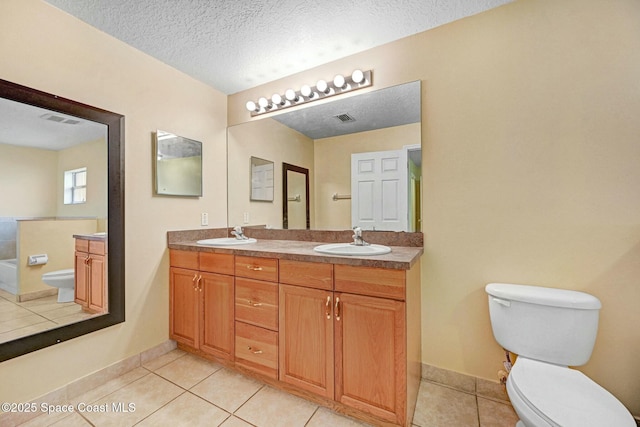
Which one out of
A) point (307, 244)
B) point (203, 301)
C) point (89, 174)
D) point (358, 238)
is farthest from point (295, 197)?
point (89, 174)

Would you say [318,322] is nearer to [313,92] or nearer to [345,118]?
[345,118]

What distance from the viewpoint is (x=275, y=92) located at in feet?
7.67

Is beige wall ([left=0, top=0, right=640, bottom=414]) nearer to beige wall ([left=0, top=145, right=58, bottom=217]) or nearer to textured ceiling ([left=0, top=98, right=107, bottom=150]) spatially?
textured ceiling ([left=0, top=98, right=107, bottom=150])

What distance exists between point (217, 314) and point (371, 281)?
3.80 ft

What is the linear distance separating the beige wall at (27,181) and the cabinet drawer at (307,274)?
1374 mm

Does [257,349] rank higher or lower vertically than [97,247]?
lower

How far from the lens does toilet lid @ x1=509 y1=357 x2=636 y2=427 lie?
34.1 inches

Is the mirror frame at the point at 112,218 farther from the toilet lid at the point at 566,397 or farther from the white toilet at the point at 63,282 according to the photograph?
the toilet lid at the point at 566,397

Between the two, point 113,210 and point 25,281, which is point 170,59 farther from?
point 25,281

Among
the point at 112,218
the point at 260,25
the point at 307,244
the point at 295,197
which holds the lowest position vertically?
the point at 307,244

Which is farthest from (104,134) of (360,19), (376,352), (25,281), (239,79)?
(376,352)

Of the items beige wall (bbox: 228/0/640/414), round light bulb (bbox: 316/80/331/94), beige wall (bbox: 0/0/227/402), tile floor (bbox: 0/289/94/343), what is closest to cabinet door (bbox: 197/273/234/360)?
beige wall (bbox: 0/0/227/402)

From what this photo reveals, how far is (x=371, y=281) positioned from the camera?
4.32 ft

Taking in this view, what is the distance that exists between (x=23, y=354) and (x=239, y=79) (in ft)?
7.43
